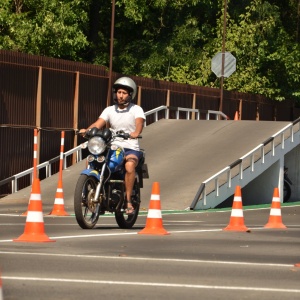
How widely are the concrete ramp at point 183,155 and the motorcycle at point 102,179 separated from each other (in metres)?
7.07

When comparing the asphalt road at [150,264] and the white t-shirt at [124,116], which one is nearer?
the asphalt road at [150,264]

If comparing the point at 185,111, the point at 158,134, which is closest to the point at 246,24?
the point at 185,111

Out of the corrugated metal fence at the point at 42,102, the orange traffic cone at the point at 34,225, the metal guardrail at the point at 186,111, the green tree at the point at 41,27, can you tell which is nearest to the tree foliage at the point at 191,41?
the green tree at the point at 41,27

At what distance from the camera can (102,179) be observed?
52.5 feet

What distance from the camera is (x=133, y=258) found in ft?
38.0

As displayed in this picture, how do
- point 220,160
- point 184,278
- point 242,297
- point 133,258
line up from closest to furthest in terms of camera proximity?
point 242,297 < point 184,278 < point 133,258 < point 220,160

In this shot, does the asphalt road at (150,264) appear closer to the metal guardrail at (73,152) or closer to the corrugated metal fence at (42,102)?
the metal guardrail at (73,152)

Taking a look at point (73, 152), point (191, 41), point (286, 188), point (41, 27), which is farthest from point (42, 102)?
point (191, 41)

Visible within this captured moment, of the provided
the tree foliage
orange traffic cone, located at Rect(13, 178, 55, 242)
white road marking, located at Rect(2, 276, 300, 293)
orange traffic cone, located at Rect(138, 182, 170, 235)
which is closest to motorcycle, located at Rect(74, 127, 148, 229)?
orange traffic cone, located at Rect(138, 182, 170, 235)

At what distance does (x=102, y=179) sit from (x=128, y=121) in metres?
0.94

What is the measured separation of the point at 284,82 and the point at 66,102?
30698mm

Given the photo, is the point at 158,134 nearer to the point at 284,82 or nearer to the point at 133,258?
the point at 133,258

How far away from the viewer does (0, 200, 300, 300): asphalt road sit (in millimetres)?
8789

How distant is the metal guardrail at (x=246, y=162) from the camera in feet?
85.8
